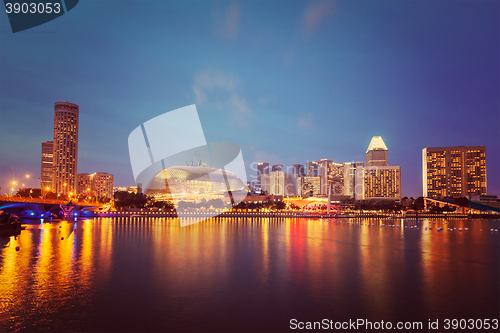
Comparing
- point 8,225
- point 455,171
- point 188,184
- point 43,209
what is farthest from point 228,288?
point 455,171

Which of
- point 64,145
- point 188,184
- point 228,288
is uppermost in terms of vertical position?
point 64,145

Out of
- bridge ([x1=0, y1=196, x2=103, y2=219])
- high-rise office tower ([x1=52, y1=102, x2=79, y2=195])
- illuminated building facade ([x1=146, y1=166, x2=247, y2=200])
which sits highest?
high-rise office tower ([x1=52, y1=102, x2=79, y2=195])

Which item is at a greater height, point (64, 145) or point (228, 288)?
point (64, 145)

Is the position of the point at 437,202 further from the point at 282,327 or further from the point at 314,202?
the point at 282,327

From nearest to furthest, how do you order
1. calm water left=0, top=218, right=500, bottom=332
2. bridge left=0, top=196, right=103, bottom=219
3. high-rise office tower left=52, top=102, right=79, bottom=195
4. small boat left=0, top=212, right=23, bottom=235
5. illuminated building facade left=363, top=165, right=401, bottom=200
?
calm water left=0, top=218, right=500, bottom=332
small boat left=0, top=212, right=23, bottom=235
bridge left=0, top=196, right=103, bottom=219
high-rise office tower left=52, top=102, right=79, bottom=195
illuminated building facade left=363, top=165, right=401, bottom=200

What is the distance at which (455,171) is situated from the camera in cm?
17325

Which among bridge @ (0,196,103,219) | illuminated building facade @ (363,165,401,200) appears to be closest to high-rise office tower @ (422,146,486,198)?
illuminated building facade @ (363,165,401,200)

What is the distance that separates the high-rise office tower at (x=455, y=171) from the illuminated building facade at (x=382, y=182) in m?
15.4

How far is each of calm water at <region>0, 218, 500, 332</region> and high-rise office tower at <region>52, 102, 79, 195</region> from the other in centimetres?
14681

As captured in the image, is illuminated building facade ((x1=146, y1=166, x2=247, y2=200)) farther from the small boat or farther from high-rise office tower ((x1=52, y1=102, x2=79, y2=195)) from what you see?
the small boat

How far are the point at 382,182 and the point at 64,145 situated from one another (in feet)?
515

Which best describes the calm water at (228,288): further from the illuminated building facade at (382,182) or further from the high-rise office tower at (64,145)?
the illuminated building facade at (382,182)

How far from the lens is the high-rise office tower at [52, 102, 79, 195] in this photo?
159500mm

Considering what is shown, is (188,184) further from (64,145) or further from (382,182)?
(382,182)
